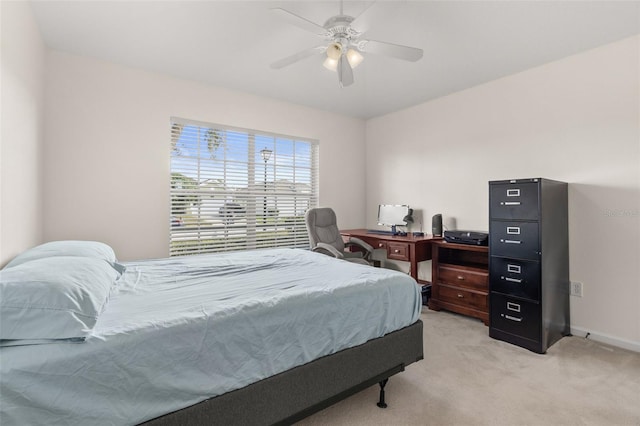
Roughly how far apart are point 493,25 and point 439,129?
1749 millimetres

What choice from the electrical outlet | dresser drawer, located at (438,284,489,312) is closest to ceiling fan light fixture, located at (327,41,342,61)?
dresser drawer, located at (438,284,489,312)

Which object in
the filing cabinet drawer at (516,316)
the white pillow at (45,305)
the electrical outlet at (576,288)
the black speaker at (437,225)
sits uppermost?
the black speaker at (437,225)

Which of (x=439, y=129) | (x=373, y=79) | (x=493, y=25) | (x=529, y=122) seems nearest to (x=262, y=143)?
(x=373, y=79)

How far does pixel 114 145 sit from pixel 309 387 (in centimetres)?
303

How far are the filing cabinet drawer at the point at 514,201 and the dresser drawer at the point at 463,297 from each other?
888mm

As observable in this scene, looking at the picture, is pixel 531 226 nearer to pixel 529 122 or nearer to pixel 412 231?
pixel 529 122

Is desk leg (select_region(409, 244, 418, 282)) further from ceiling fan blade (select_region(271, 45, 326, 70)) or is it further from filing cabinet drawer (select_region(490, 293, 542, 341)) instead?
ceiling fan blade (select_region(271, 45, 326, 70))

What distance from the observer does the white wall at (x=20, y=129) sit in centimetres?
178

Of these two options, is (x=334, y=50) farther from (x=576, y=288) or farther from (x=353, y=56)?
(x=576, y=288)

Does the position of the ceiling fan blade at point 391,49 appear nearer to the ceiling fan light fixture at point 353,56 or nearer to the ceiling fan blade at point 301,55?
the ceiling fan light fixture at point 353,56

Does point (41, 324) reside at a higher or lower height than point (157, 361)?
higher

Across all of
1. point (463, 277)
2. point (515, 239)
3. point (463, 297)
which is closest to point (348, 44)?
point (515, 239)

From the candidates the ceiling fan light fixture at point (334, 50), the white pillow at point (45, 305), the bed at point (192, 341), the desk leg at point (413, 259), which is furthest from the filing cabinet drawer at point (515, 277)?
the white pillow at point (45, 305)

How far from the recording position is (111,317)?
1305 millimetres
